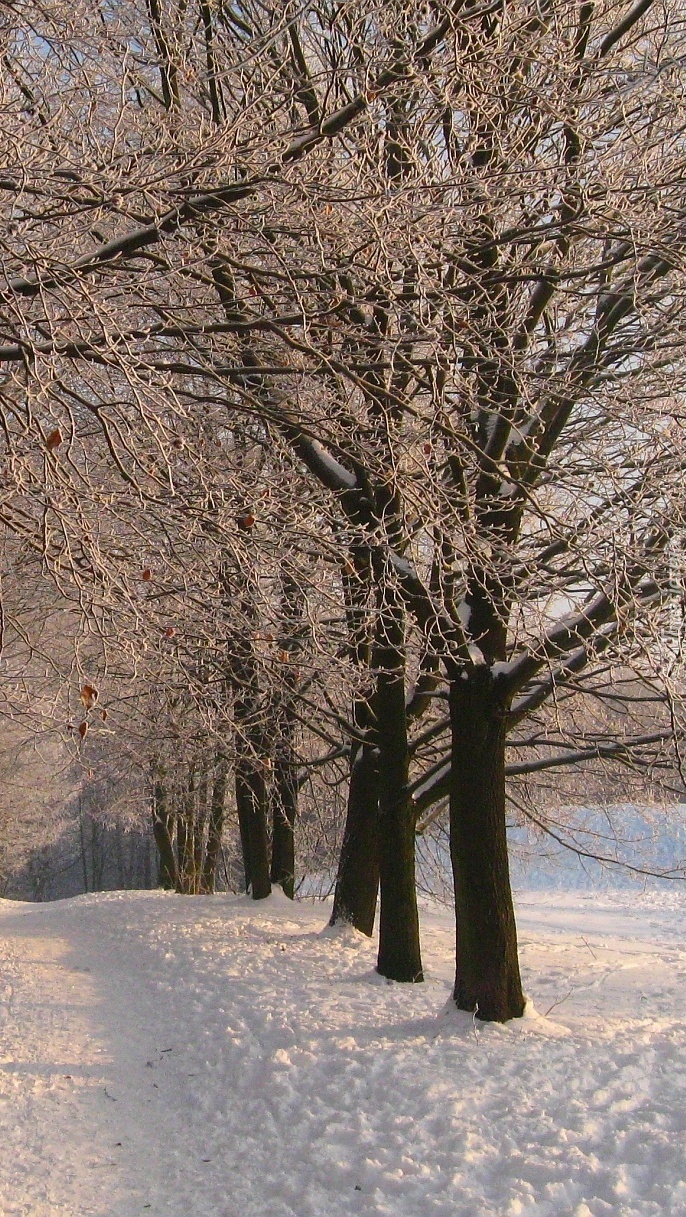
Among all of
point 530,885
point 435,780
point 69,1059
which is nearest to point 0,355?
point 69,1059

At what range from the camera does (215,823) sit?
1961cm

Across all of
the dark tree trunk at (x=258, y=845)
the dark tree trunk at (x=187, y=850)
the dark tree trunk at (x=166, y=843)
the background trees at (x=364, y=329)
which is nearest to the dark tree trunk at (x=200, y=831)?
the dark tree trunk at (x=187, y=850)

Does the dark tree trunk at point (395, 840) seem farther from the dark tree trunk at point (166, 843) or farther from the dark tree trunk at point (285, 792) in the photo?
the dark tree trunk at point (166, 843)

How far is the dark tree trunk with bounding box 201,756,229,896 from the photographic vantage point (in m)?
14.0

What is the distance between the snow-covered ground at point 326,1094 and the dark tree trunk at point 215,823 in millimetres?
4301

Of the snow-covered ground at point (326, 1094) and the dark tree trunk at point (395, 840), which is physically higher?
the dark tree trunk at point (395, 840)

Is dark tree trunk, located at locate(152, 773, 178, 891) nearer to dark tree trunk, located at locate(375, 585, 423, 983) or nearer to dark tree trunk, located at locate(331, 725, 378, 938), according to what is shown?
dark tree trunk, located at locate(331, 725, 378, 938)

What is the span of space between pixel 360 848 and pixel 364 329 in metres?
5.84

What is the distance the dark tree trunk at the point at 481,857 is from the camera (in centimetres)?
659

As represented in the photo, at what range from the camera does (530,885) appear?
26516 mm

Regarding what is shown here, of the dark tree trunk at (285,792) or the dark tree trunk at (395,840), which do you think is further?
the dark tree trunk at (285,792)

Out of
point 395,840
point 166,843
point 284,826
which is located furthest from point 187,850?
point 395,840

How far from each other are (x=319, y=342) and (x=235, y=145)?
1.19 metres

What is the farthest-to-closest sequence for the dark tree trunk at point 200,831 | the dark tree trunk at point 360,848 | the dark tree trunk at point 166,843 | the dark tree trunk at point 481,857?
the dark tree trunk at point 166,843 → the dark tree trunk at point 200,831 → the dark tree trunk at point 360,848 → the dark tree trunk at point 481,857
